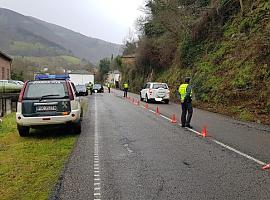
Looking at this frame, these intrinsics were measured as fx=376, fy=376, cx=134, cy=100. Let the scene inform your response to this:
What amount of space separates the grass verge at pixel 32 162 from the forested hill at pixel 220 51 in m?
9.12

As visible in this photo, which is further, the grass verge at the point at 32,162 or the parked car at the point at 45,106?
the parked car at the point at 45,106

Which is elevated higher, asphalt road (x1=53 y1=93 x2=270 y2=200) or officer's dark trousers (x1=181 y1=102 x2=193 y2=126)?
officer's dark trousers (x1=181 y1=102 x2=193 y2=126)

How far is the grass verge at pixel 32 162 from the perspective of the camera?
609cm

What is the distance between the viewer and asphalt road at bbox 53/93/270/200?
5.79 m

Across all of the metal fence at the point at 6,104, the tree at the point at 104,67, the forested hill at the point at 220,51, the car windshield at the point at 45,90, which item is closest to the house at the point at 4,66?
the forested hill at the point at 220,51

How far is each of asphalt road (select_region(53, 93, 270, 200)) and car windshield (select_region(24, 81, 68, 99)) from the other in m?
1.56

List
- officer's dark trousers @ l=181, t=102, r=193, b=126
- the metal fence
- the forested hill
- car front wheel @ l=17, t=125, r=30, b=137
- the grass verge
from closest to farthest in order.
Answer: the grass verge → car front wheel @ l=17, t=125, r=30, b=137 → officer's dark trousers @ l=181, t=102, r=193, b=126 → the forested hill → the metal fence

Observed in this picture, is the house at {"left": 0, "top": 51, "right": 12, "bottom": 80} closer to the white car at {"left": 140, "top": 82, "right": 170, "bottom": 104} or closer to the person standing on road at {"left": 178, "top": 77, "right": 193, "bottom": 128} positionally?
the white car at {"left": 140, "top": 82, "right": 170, "bottom": 104}

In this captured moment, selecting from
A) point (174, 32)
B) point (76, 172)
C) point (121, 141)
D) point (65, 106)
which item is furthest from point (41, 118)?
point (174, 32)

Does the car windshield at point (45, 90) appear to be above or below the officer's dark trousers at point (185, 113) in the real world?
above

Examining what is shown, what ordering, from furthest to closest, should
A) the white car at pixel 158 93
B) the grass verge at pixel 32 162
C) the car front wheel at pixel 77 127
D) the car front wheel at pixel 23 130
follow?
the white car at pixel 158 93
the car front wheel at pixel 77 127
the car front wheel at pixel 23 130
the grass verge at pixel 32 162

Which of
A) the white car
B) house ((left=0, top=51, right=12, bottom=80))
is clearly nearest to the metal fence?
the white car

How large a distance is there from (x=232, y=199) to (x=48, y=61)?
127 metres

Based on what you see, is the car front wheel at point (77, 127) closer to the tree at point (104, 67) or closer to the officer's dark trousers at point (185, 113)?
the officer's dark trousers at point (185, 113)
